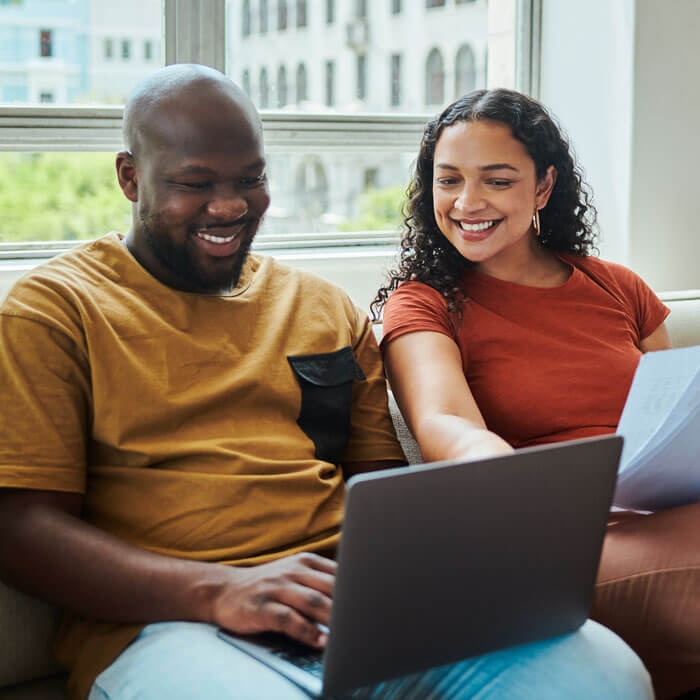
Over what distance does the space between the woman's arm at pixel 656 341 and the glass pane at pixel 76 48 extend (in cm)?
123

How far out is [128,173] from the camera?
135 cm

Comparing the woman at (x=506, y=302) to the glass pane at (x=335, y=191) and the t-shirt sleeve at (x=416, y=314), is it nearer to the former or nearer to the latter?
the t-shirt sleeve at (x=416, y=314)

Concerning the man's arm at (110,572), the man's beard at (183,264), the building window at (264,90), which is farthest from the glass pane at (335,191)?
the man's arm at (110,572)

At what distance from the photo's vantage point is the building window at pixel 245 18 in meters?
2.15

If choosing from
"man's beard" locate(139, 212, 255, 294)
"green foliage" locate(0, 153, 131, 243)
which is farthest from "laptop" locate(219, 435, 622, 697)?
"green foliage" locate(0, 153, 131, 243)

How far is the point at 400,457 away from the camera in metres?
1.46

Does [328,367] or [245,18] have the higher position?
[245,18]

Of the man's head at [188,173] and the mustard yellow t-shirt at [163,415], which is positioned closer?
the mustard yellow t-shirt at [163,415]

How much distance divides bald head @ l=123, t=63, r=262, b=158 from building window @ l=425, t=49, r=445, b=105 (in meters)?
1.20

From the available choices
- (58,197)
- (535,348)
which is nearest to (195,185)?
(535,348)

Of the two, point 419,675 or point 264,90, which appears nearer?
point 419,675

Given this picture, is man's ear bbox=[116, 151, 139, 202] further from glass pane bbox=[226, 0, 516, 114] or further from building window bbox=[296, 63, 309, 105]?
building window bbox=[296, 63, 309, 105]

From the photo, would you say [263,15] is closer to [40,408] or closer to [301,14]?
[301,14]

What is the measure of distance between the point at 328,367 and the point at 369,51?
125 centimetres
